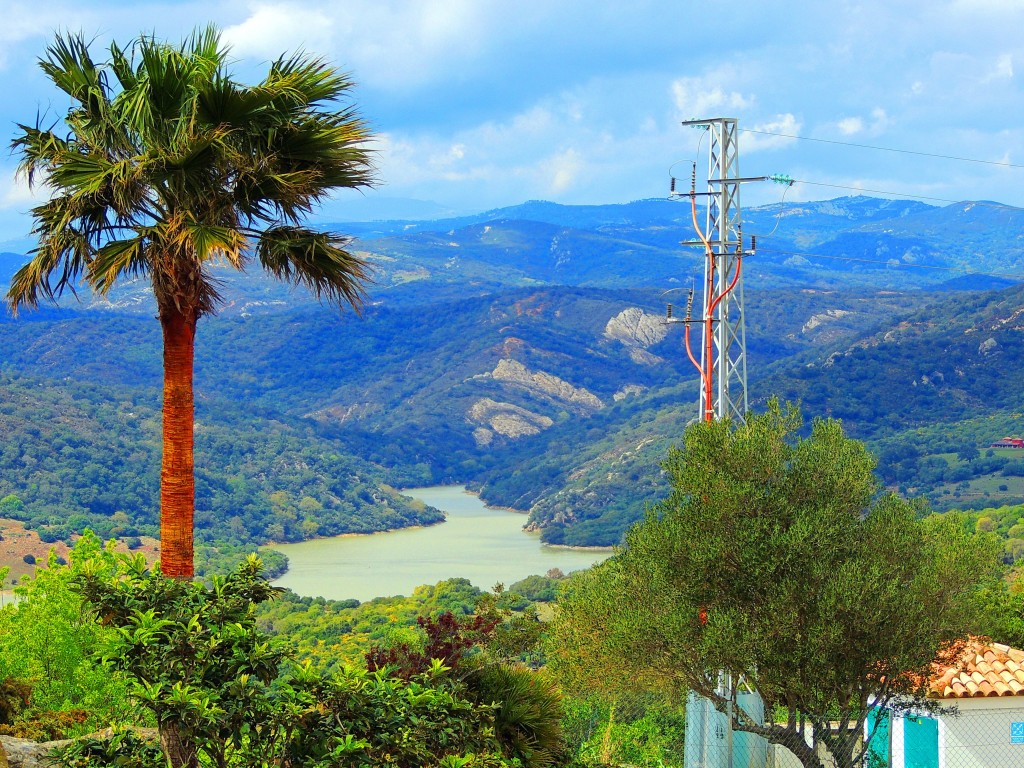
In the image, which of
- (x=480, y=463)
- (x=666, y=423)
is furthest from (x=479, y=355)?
(x=666, y=423)

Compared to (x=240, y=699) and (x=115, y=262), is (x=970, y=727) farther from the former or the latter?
(x=115, y=262)

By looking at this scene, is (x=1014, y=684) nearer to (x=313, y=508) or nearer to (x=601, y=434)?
(x=313, y=508)

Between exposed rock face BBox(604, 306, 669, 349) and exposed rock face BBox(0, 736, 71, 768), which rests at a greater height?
exposed rock face BBox(604, 306, 669, 349)

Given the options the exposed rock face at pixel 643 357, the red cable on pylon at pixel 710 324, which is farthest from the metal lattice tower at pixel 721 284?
the exposed rock face at pixel 643 357

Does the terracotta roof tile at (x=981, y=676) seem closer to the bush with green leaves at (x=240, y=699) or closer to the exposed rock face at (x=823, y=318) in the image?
the bush with green leaves at (x=240, y=699)

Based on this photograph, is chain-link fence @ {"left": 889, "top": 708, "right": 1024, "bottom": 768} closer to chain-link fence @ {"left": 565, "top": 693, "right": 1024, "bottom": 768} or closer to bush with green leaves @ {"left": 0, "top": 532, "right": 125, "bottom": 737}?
chain-link fence @ {"left": 565, "top": 693, "right": 1024, "bottom": 768}

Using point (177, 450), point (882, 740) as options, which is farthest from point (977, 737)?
point (177, 450)

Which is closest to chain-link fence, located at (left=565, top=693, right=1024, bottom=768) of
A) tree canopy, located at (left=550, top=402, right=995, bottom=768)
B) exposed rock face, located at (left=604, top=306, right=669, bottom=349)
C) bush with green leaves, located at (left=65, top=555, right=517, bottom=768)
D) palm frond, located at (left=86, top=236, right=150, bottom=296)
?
tree canopy, located at (left=550, top=402, right=995, bottom=768)
